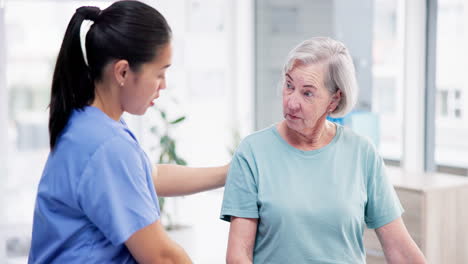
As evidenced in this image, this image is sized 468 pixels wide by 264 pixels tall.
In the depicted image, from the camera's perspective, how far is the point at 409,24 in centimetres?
448

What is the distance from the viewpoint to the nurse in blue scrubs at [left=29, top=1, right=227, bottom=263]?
4.00 feet

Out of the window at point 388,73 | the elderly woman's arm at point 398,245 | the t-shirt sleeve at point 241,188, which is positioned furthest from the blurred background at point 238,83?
the t-shirt sleeve at point 241,188

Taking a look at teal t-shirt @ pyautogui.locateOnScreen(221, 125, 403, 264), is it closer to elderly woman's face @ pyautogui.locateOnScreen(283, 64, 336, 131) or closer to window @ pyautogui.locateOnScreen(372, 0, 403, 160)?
elderly woman's face @ pyautogui.locateOnScreen(283, 64, 336, 131)

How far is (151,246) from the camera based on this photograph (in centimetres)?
124

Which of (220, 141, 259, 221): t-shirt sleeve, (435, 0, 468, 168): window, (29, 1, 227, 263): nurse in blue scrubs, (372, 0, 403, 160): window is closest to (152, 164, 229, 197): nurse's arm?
(220, 141, 259, 221): t-shirt sleeve

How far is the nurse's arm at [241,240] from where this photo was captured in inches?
66.4

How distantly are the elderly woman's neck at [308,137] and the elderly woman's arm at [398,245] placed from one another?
0.31 m

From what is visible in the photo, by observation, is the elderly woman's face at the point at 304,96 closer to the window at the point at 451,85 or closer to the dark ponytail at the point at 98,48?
the dark ponytail at the point at 98,48

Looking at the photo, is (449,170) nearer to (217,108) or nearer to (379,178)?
(217,108)

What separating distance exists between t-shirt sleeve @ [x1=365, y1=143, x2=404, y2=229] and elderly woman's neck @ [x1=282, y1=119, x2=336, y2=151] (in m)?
0.15

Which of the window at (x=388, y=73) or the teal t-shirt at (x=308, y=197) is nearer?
the teal t-shirt at (x=308, y=197)

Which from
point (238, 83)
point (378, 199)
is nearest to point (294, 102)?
point (378, 199)

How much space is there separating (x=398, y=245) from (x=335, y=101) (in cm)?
47

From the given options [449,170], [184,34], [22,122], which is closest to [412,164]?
[449,170]
